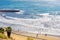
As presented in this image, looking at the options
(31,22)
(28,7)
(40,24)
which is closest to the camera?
(40,24)

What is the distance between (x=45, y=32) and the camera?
1268cm

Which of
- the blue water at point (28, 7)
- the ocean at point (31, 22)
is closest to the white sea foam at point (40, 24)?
the ocean at point (31, 22)

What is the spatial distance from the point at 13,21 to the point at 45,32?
3.01 meters

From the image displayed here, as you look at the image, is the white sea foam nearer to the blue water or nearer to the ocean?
the ocean

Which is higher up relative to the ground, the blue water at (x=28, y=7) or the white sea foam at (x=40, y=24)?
the blue water at (x=28, y=7)

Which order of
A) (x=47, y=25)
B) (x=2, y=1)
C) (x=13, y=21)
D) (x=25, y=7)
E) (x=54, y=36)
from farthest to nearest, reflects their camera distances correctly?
(x=2, y=1) < (x=25, y=7) < (x=13, y=21) < (x=47, y=25) < (x=54, y=36)

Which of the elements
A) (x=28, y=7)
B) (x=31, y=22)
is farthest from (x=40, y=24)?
(x=28, y=7)

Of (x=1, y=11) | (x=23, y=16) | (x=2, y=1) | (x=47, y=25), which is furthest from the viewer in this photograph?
(x=2, y=1)

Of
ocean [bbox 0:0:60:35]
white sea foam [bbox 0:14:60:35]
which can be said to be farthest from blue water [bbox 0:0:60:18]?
white sea foam [bbox 0:14:60:35]

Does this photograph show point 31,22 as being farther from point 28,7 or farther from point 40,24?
point 28,7

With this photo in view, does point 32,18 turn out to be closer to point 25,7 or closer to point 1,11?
point 1,11

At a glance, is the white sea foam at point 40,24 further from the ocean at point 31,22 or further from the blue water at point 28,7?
the blue water at point 28,7

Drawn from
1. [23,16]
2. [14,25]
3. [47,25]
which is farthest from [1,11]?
[47,25]

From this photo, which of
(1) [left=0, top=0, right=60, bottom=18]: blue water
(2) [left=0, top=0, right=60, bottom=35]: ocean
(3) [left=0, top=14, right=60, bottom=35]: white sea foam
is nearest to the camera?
(3) [left=0, top=14, right=60, bottom=35]: white sea foam
